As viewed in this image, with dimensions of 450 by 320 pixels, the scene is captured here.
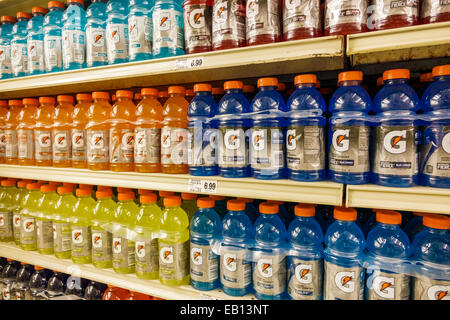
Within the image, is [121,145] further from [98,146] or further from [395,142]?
[395,142]

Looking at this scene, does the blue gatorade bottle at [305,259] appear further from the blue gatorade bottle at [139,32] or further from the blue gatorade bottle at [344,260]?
the blue gatorade bottle at [139,32]

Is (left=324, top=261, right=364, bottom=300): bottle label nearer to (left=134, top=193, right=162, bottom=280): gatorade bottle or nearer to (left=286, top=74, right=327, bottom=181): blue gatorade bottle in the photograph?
(left=286, top=74, right=327, bottom=181): blue gatorade bottle

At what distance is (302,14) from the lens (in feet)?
3.08

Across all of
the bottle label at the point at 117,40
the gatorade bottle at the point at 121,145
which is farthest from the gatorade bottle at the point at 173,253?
the bottle label at the point at 117,40

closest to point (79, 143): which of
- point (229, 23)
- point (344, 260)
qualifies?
point (229, 23)

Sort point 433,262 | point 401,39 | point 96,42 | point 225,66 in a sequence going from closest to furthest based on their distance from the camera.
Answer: point 401,39, point 433,262, point 225,66, point 96,42

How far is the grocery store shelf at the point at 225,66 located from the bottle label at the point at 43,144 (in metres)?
0.26

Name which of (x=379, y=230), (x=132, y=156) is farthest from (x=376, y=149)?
(x=132, y=156)

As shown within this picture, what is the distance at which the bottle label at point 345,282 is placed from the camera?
0.95 metres

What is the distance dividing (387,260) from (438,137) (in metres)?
0.44

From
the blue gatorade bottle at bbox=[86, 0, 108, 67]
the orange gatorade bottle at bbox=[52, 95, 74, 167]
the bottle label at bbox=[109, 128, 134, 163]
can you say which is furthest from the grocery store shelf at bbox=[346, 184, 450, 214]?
the orange gatorade bottle at bbox=[52, 95, 74, 167]

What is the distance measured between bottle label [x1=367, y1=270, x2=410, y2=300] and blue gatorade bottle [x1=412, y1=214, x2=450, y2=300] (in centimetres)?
4
